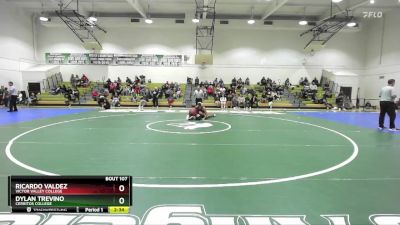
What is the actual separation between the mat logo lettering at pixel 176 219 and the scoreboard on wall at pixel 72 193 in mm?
1074

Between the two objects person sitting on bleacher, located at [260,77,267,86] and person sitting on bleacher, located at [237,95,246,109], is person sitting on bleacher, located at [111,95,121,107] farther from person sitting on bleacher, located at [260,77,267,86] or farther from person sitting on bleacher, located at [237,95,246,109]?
person sitting on bleacher, located at [260,77,267,86]

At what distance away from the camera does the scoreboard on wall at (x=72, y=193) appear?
215 cm

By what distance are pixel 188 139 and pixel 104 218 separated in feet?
16.7

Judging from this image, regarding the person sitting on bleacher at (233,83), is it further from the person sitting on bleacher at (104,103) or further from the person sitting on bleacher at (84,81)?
the person sitting on bleacher at (84,81)

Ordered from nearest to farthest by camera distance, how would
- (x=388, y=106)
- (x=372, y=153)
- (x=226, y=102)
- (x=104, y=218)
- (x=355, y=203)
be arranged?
1. (x=104, y=218)
2. (x=355, y=203)
3. (x=372, y=153)
4. (x=388, y=106)
5. (x=226, y=102)

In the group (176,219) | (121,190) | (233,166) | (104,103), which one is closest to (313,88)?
(104,103)

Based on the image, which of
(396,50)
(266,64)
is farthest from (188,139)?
(396,50)

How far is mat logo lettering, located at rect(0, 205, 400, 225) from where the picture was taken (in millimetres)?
3162

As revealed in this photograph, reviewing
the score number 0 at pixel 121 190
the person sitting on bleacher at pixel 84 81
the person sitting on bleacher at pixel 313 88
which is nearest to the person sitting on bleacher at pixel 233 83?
the person sitting on bleacher at pixel 313 88

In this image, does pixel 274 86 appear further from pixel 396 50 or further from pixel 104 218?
pixel 104 218

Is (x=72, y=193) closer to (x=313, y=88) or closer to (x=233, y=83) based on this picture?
(x=233, y=83)

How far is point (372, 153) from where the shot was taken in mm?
6770

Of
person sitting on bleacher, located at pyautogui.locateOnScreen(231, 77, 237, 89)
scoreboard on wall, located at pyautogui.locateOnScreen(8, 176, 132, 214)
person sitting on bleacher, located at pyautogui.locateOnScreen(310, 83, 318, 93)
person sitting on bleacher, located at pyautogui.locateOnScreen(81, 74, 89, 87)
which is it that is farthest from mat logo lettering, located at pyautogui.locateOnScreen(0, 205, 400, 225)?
person sitting on bleacher, located at pyautogui.locateOnScreen(81, 74, 89, 87)

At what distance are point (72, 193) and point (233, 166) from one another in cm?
381
